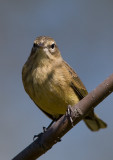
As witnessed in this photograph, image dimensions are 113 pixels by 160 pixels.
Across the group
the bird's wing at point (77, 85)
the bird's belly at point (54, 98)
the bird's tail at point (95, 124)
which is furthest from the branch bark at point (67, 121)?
the bird's tail at point (95, 124)

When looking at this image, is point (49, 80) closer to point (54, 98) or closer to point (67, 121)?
point (54, 98)

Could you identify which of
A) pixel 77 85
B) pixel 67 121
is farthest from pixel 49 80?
pixel 67 121

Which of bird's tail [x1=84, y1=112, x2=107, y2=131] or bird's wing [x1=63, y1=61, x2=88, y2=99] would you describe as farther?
bird's tail [x1=84, y1=112, x2=107, y2=131]

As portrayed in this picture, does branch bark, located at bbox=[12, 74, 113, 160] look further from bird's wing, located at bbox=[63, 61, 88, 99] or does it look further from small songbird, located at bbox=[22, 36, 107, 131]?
bird's wing, located at bbox=[63, 61, 88, 99]

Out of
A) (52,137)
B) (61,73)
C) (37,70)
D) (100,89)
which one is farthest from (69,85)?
(100,89)

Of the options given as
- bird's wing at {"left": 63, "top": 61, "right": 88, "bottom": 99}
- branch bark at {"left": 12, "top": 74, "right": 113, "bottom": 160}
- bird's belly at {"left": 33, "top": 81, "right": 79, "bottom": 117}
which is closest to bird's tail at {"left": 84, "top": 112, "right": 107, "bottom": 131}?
bird's wing at {"left": 63, "top": 61, "right": 88, "bottom": 99}

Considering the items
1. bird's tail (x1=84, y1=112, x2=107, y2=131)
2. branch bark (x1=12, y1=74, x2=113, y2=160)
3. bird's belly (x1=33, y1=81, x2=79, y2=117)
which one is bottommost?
Result: branch bark (x1=12, y1=74, x2=113, y2=160)

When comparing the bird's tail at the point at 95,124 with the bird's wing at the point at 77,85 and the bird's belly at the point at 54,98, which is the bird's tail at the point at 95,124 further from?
the bird's belly at the point at 54,98
